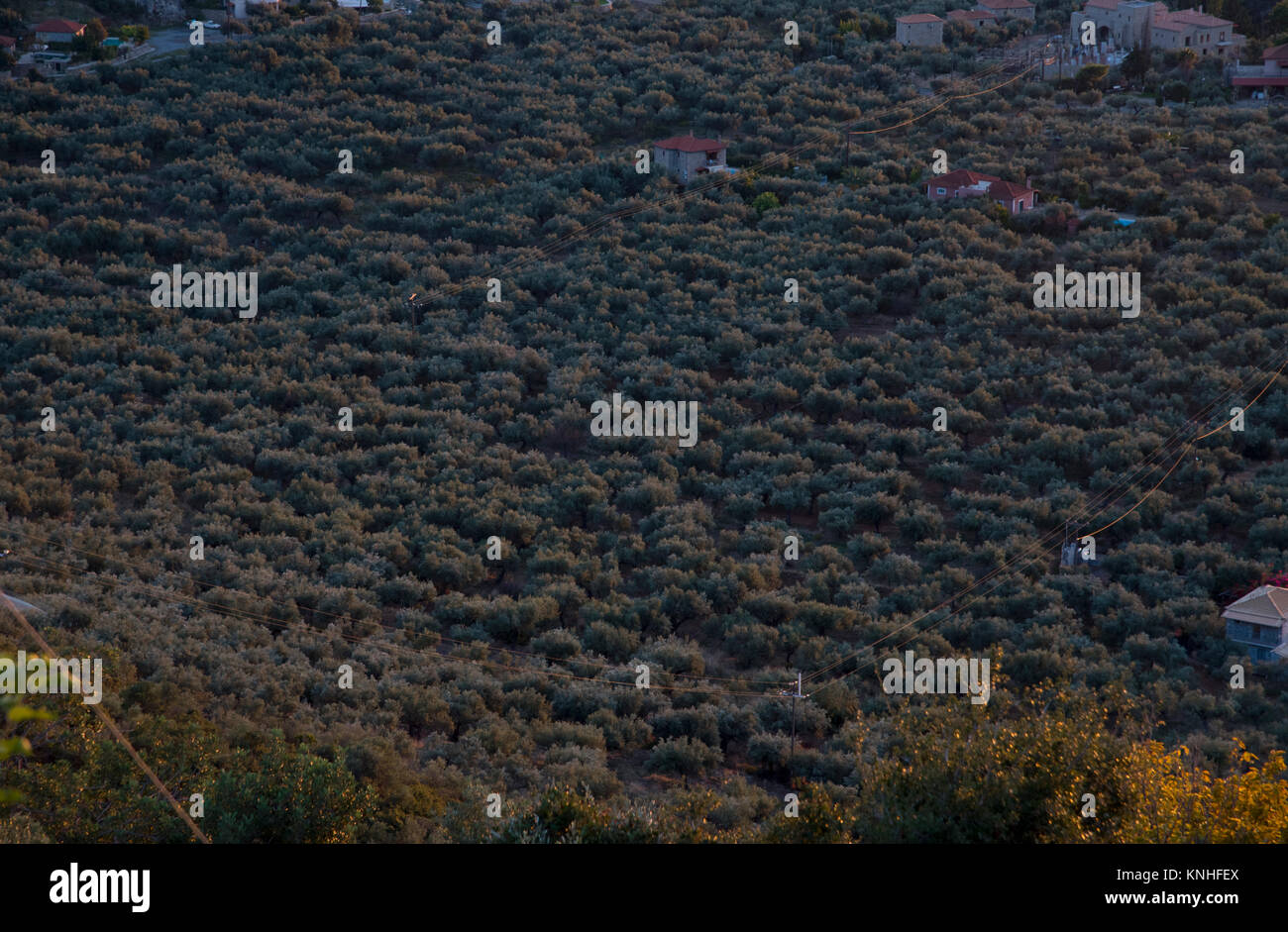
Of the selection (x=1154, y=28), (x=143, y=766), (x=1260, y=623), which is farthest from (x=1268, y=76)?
(x=143, y=766)

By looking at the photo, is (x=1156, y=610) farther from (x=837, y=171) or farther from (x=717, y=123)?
(x=717, y=123)

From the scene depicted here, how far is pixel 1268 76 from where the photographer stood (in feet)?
153

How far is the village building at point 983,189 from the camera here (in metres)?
38.6

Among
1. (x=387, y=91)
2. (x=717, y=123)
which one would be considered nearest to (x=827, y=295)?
(x=717, y=123)

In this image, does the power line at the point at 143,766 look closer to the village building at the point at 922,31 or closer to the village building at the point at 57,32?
the village building at the point at 57,32

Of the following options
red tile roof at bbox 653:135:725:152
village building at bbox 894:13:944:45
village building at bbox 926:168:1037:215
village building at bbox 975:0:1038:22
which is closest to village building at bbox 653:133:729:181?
red tile roof at bbox 653:135:725:152

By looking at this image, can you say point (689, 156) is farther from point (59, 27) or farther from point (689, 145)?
point (59, 27)

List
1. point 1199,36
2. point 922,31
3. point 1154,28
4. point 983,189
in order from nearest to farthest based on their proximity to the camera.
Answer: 1. point 983,189
2. point 1199,36
3. point 1154,28
4. point 922,31

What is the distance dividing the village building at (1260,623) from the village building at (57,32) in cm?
4910

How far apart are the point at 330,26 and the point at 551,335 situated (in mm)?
27101

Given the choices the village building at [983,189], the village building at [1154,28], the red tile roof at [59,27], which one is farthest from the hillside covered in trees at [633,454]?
the red tile roof at [59,27]

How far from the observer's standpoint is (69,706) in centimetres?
1702

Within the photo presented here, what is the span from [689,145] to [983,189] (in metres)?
9.56

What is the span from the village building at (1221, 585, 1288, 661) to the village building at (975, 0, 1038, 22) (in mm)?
39362
